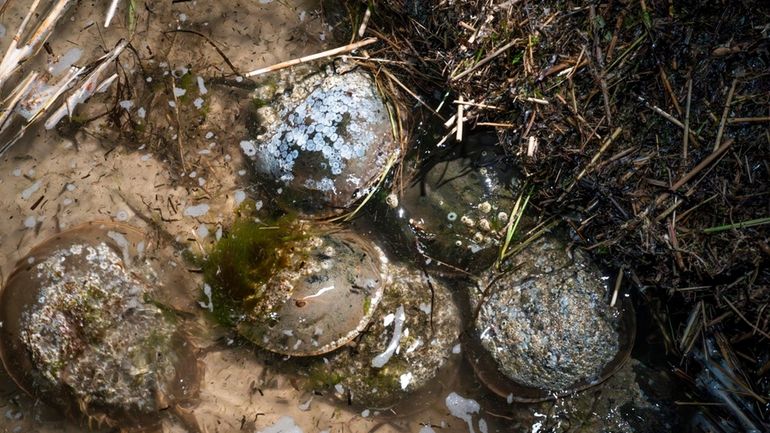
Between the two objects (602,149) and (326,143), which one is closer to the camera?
(602,149)

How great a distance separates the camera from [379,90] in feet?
11.7

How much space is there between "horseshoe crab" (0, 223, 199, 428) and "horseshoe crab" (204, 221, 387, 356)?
1.52 ft

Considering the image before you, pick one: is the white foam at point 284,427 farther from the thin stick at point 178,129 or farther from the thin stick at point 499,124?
the thin stick at point 499,124

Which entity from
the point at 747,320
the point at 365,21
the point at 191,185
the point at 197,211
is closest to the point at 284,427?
the point at 197,211

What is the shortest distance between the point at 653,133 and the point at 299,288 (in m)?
2.23

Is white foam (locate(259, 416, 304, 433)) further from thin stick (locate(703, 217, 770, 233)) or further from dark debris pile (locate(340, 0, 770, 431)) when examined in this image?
thin stick (locate(703, 217, 770, 233))

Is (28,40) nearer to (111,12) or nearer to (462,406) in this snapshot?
(111,12)

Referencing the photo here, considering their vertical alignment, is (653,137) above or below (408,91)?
below

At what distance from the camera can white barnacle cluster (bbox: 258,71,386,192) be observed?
340 centimetres

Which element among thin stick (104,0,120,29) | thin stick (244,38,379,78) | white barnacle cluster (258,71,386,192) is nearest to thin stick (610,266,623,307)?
white barnacle cluster (258,71,386,192)

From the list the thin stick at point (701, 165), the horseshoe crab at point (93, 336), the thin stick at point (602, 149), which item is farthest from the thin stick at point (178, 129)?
the thin stick at point (701, 165)

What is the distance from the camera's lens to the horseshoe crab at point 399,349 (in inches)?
138

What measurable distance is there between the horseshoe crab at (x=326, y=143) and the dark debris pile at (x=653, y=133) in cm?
46

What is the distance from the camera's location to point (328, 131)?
340 centimetres
